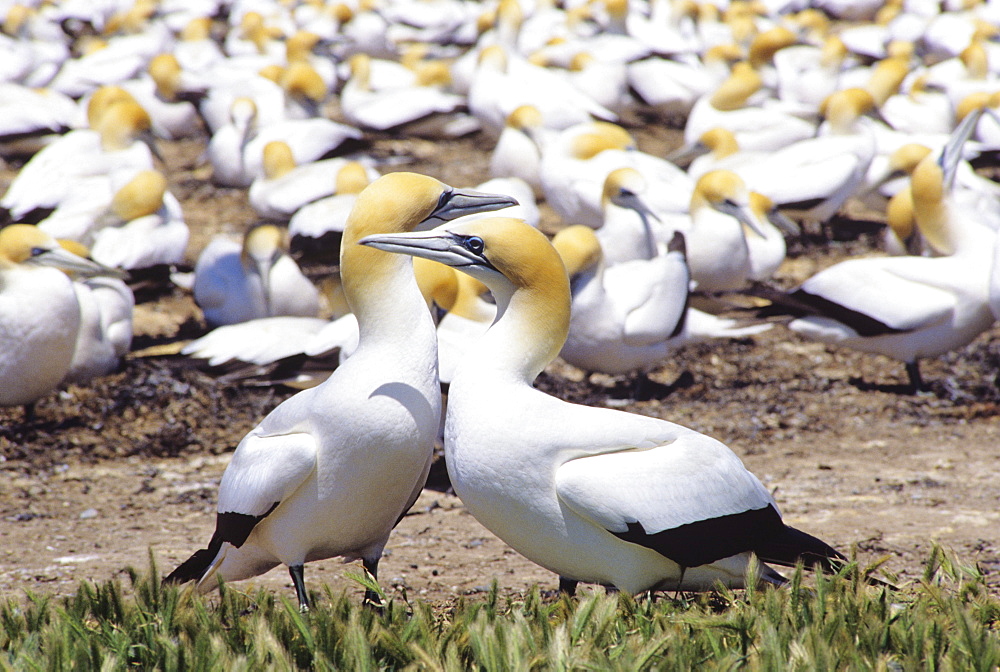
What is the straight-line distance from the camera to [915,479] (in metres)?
5.43

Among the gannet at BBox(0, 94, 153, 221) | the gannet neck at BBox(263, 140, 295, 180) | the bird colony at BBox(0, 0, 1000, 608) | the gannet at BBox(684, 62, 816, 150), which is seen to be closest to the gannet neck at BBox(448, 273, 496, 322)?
the bird colony at BBox(0, 0, 1000, 608)

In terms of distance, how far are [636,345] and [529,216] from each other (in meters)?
2.34

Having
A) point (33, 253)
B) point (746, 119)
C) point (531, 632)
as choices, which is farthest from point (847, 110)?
point (531, 632)

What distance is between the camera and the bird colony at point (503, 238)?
3.36 meters

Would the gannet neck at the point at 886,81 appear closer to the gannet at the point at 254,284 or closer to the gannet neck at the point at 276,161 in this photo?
the gannet neck at the point at 276,161

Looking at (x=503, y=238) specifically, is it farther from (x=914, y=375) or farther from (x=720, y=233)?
(x=720, y=233)

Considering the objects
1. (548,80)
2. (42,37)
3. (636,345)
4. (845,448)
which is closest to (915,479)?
(845,448)

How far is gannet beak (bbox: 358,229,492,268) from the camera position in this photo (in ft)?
10.6

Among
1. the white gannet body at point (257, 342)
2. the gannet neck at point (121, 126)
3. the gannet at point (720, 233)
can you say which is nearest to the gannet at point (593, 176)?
the gannet at point (720, 233)

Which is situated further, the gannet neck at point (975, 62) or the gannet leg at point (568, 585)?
the gannet neck at point (975, 62)

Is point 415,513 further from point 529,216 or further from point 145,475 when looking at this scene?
point 529,216

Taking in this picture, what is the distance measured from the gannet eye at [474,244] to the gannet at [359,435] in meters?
0.29

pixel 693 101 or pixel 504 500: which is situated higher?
pixel 504 500

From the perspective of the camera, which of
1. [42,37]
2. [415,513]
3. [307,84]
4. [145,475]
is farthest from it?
[42,37]
